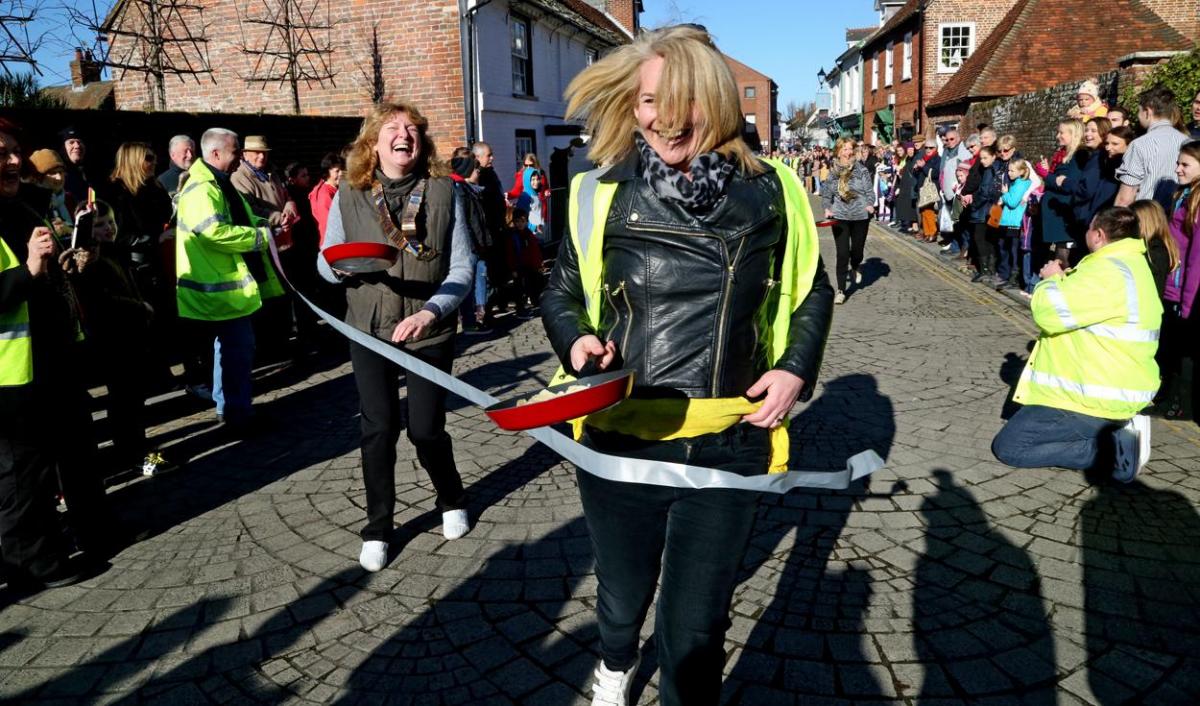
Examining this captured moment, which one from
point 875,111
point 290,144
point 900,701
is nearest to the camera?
point 900,701

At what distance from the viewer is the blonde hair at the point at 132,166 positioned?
6.72 m

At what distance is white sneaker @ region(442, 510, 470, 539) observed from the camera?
14.4ft

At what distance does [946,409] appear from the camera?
6.44 m

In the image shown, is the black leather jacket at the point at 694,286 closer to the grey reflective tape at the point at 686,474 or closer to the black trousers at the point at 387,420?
the grey reflective tape at the point at 686,474

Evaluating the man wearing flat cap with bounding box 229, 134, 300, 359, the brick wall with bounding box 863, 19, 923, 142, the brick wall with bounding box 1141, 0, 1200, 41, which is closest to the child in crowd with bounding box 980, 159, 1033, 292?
the man wearing flat cap with bounding box 229, 134, 300, 359

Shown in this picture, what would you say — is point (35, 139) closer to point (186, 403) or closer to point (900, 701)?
point (186, 403)

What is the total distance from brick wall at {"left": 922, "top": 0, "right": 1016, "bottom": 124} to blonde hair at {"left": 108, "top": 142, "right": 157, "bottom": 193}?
3162cm

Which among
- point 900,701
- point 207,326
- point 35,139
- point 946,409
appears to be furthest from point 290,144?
point 900,701

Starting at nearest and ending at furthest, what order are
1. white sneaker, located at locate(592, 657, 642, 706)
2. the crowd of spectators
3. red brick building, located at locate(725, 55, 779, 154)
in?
white sneaker, located at locate(592, 657, 642, 706)
the crowd of spectators
red brick building, located at locate(725, 55, 779, 154)

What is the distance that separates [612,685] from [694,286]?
54.6 inches

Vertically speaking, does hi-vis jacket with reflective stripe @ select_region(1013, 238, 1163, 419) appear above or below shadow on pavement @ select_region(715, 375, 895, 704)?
above

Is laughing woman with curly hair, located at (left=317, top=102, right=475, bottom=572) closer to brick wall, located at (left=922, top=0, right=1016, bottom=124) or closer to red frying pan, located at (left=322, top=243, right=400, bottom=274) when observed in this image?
red frying pan, located at (left=322, top=243, right=400, bottom=274)

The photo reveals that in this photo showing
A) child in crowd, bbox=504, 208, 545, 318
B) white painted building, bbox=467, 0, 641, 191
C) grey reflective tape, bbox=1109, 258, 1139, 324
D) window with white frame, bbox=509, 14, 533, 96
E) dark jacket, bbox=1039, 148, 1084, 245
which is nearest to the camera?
grey reflective tape, bbox=1109, 258, 1139, 324

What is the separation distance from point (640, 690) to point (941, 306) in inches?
356
